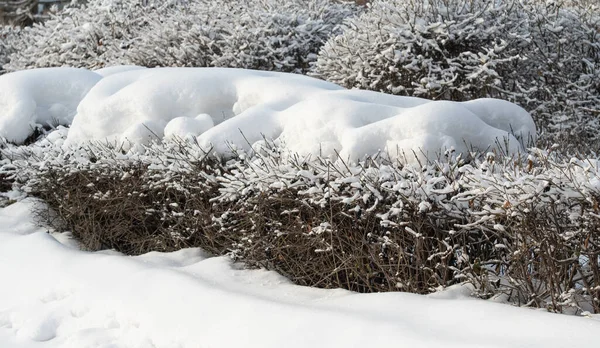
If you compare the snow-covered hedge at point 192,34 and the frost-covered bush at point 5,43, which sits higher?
the snow-covered hedge at point 192,34

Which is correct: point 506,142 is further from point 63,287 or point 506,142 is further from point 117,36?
point 117,36

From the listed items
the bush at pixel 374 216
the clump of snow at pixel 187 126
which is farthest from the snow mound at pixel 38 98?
the clump of snow at pixel 187 126

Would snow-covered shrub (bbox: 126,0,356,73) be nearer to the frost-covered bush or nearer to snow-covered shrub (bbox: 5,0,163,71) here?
snow-covered shrub (bbox: 5,0,163,71)

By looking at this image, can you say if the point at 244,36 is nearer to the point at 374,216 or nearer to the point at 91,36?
the point at 91,36

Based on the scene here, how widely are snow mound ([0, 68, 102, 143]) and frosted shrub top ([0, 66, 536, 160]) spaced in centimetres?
2

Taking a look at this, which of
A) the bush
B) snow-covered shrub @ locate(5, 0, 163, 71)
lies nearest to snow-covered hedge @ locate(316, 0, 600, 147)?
the bush

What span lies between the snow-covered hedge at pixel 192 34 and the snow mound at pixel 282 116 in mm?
2901

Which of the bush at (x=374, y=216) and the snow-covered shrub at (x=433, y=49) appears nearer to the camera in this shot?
the bush at (x=374, y=216)

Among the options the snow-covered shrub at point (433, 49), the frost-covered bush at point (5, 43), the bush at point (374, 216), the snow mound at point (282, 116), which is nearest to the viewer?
the bush at point (374, 216)

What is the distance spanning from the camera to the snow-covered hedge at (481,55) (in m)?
7.44

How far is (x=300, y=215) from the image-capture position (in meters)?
4.25

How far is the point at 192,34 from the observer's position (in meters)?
9.46

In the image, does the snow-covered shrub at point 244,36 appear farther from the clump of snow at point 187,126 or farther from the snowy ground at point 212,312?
the snowy ground at point 212,312

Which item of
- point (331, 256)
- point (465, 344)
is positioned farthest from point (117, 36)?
point (465, 344)
